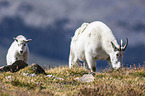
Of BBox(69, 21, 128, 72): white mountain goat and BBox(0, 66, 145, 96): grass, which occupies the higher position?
BBox(69, 21, 128, 72): white mountain goat

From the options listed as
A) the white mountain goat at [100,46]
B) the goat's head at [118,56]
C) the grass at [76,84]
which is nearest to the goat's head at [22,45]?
the grass at [76,84]

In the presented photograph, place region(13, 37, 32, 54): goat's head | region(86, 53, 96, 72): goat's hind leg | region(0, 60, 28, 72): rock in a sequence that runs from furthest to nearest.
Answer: region(13, 37, 32, 54): goat's head
region(86, 53, 96, 72): goat's hind leg
region(0, 60, 28, 72): rock

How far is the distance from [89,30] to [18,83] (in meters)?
5.71

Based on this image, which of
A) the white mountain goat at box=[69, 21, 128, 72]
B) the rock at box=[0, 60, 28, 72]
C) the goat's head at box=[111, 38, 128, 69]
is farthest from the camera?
the rock at box=[0, 60, 28, 72]

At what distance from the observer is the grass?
7.39 metres

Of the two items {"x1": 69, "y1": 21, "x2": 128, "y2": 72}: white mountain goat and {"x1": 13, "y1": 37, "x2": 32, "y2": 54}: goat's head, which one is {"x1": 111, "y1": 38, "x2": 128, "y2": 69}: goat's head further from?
{"x1": 13, "y1": 37, "x2": 32, "y2": 54}: goat's head

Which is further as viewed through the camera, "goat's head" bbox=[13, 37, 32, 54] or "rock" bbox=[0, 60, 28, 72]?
"goat's head" bbox=[13, 37, 32, 54]

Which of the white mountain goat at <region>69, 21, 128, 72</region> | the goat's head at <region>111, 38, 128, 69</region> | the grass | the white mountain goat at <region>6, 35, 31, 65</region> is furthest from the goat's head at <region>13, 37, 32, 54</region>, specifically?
the goat's head at <region>111, 38, 128, 69</region>

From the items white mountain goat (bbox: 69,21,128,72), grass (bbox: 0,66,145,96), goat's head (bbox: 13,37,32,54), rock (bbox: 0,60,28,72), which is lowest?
grass (bbox: 0,66,145,96)

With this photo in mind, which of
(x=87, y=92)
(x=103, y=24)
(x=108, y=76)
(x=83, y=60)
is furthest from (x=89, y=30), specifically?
(x=87, y=92)

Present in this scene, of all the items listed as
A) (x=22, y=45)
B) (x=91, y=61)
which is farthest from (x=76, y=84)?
(x=22, y=45)

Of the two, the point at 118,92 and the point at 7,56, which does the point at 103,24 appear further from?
the point at 7,56

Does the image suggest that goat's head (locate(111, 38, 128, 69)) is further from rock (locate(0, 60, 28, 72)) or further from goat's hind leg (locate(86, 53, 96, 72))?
rock (locate(0, 60, 28, 72))

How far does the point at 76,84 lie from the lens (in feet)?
30.8
